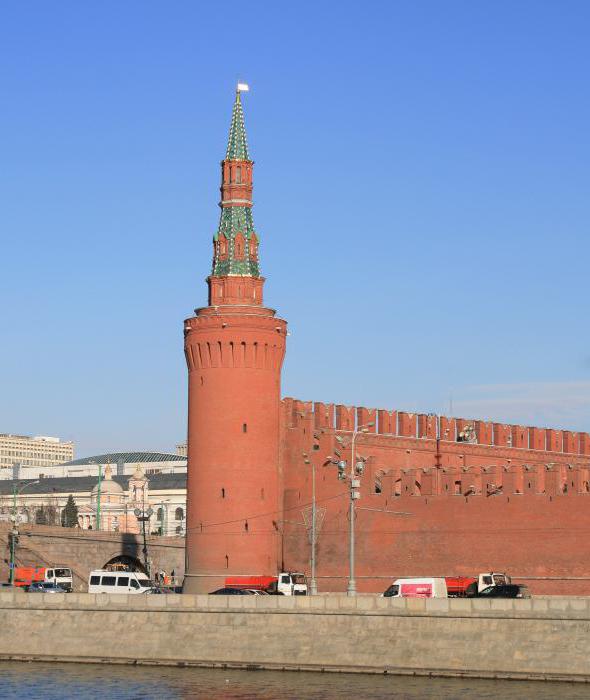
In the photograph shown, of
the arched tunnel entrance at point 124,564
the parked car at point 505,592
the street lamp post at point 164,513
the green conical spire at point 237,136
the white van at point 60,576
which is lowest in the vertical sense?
the parked car at point 505,592

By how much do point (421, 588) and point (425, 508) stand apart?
8959mm

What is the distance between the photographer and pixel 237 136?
241ft

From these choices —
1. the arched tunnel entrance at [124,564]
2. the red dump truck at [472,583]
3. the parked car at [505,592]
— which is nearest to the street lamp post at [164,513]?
the arched tunnel entrance at [124,564]

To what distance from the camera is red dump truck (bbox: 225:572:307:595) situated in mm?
64188

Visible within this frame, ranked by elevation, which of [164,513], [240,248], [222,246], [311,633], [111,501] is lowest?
[311,633]

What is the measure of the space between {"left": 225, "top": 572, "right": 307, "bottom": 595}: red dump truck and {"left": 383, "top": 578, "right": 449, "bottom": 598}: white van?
6.49m

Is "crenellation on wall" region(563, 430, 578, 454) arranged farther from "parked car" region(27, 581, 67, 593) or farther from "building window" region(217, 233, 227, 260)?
"parked car" region(27, 581, 67, 593)

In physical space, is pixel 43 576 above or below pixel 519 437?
below

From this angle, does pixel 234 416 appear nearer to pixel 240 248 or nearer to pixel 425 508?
pixel 240 248

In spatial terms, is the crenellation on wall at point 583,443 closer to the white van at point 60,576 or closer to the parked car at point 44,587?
the white van at point 60,576

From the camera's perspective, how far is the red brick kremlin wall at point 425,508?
62.5m

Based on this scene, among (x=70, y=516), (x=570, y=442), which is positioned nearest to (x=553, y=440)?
(x=570, y=442)

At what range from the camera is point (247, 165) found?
72.9 m

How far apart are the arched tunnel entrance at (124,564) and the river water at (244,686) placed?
40.7 m
